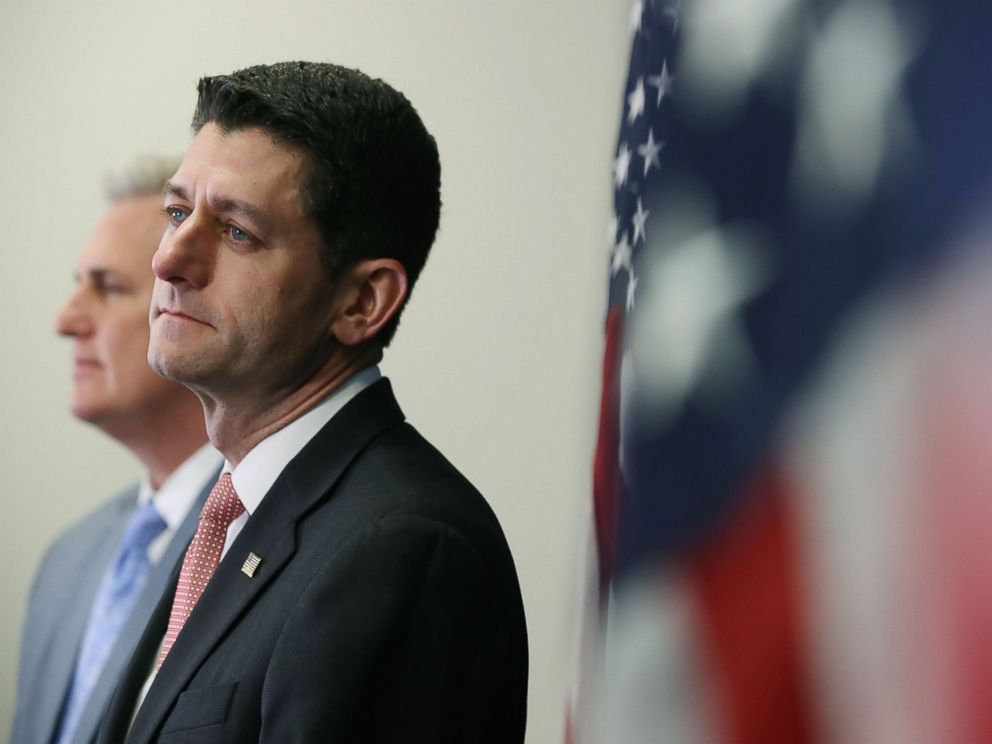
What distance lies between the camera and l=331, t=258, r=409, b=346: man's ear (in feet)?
3.98

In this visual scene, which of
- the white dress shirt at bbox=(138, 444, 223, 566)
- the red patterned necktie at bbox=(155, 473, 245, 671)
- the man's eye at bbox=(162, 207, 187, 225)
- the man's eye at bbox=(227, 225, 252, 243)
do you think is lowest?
the white dress shirt at bbox=(138, 444, 223, 566)

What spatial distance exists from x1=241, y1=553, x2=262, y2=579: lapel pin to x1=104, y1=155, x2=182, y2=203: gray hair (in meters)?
1.14

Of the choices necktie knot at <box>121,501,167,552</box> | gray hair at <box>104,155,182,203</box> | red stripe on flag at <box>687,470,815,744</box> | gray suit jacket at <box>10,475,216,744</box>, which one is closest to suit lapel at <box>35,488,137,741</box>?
gray suit jacket at <box>10,475,216,744</box>

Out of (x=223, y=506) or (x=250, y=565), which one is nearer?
(x=250, y=565)

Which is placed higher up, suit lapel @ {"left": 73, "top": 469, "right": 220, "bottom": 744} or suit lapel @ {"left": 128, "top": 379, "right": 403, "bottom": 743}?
suit lapel @ {"left": 128, "top": 379, "right": 403, "bottom": 743}

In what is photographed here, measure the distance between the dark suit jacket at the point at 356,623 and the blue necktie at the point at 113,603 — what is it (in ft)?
2.70

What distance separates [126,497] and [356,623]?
134cm

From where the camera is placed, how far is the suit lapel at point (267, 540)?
1075 millimetres

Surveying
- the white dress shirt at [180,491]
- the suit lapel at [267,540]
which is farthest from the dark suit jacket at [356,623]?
the white dress shirt at [180,491]

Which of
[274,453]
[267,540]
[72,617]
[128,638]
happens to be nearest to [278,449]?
[274,453]

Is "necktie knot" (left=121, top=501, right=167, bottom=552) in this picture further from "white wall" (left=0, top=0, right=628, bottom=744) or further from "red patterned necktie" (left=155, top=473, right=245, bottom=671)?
"red patterned necktie" (left=155, top=473, right=245, bottom=671)

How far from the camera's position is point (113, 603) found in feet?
6.31

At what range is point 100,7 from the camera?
257 cm

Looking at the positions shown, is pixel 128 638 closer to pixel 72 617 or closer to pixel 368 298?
pixel 72 617
